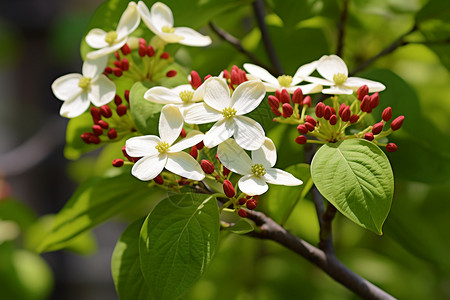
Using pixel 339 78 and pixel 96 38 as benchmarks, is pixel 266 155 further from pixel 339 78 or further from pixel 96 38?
pixel 96 38

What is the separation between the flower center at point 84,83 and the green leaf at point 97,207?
12 cm

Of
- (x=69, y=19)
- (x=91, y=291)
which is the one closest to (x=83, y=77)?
(x=69, y=19)

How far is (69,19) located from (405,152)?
1351 mm

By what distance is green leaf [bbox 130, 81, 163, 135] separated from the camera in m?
0.46

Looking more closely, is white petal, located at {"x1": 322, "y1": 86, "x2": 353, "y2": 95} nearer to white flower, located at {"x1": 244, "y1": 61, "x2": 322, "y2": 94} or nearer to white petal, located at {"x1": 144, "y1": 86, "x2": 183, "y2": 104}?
white flower, located at {"x1": 244, "y1": 61, "x2": 322, "y2": 94}

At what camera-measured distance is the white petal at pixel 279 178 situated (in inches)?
15.5

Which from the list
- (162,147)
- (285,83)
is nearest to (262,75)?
(285,83)

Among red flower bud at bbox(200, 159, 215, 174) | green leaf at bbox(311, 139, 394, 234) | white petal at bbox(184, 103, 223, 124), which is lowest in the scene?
green leaf at bbox(311, 139, 394, 234)

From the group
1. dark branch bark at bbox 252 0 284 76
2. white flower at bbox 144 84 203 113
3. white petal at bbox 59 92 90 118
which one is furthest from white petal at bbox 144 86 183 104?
dark branch bark at bbox 252 0 284 76

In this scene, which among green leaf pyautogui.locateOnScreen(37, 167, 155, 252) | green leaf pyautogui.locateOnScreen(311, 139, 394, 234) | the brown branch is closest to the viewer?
green leaf pyautogui.locateOnScreen(311, 139, 394, 234)

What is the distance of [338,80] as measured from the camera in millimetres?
451

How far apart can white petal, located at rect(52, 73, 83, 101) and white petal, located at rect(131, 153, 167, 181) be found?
6.3 inches

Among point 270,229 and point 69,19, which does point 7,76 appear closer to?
point 69,19

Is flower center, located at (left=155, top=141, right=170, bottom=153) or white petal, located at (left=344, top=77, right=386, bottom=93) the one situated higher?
flower center, located at (left=155, top=141, right=170, bottom=153)
